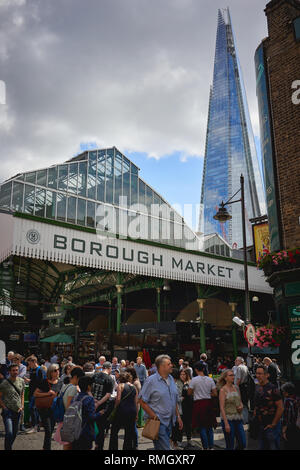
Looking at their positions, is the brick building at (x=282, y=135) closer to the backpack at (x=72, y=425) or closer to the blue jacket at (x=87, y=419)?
the blue jacket at (x=87, y=419)

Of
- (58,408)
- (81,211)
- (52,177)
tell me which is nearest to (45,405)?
(58,408)

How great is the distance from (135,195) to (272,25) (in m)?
19.4

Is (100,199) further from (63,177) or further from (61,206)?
(61,206)

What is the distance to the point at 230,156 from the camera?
6649 inches

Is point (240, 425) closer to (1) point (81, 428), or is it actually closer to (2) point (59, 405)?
(1) point (81, 428)

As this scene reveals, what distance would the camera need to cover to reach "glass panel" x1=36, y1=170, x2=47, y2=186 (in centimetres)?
2694

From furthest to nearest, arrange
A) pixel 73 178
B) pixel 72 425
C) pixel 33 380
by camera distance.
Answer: pixel 73 178
pixel 33 380
pixel 72 425

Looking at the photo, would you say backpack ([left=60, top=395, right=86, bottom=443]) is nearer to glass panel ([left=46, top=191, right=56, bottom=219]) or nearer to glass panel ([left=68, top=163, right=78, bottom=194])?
glass panel ([left=46, top=191, right=56, bottom=219])

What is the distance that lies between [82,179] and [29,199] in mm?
5090

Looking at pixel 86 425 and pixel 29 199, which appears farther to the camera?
pixel 29 199

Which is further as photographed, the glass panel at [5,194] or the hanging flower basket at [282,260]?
the glass panel at [5,194]

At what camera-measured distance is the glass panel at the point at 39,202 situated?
86.3 ft

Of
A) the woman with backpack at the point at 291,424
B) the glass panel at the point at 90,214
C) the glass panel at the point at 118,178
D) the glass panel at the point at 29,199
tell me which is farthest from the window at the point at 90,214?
the woman with backpack at the point at 291,424

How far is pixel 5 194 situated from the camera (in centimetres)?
2550
